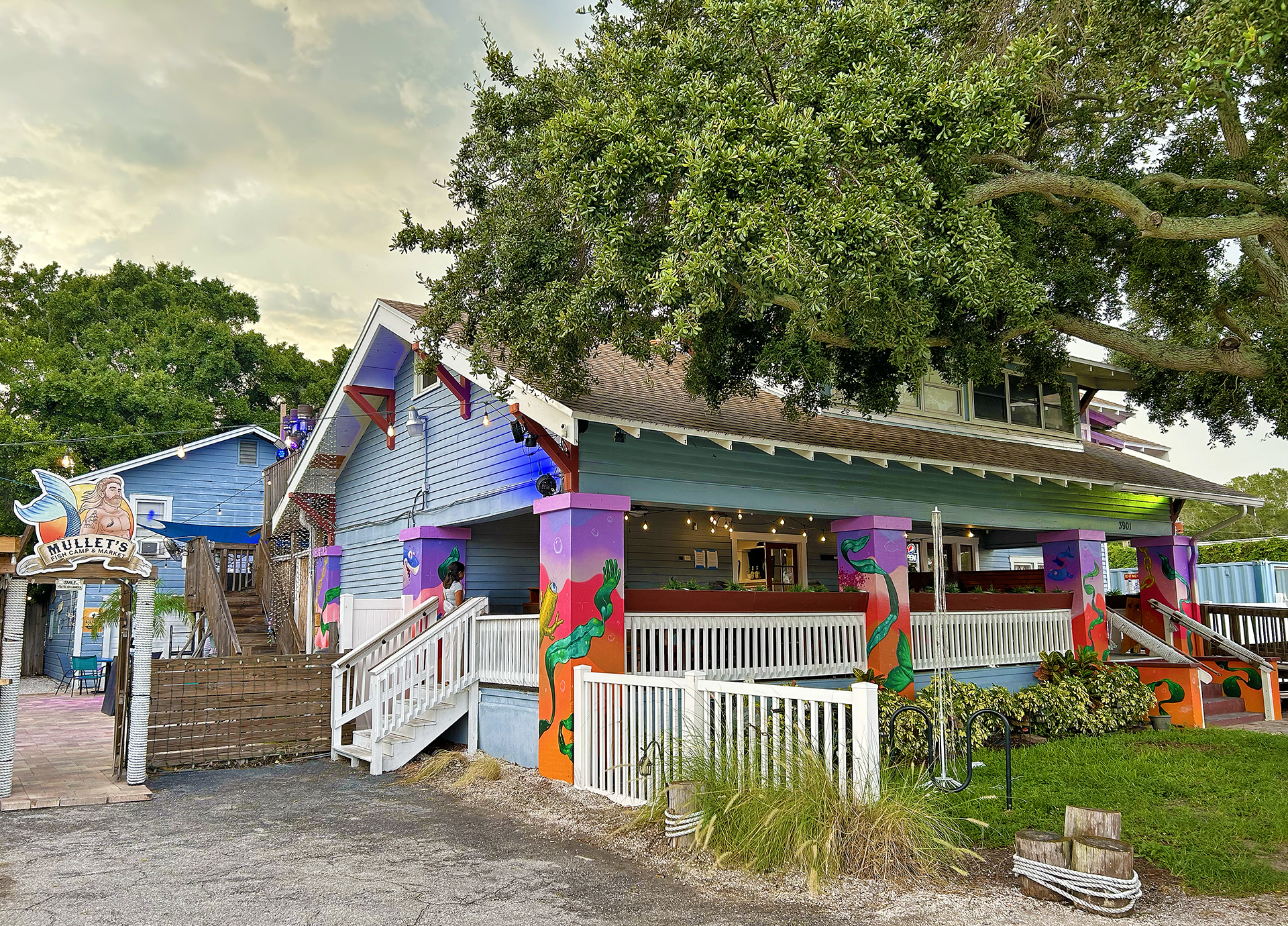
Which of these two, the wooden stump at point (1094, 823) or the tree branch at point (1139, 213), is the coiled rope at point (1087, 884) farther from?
the tree branch at point (1139, 213)

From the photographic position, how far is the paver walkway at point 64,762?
882 centimetres

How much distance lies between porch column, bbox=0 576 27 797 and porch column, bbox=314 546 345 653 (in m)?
6.77

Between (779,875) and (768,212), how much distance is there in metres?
4.58

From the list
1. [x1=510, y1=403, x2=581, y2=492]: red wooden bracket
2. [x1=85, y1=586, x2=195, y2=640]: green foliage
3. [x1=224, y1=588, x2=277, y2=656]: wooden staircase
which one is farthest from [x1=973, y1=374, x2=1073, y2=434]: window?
[x1=85, y1=586, x2=195, y2=640]: green foliage

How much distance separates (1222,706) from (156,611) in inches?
817

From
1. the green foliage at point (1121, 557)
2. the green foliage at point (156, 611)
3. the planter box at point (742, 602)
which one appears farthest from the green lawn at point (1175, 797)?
the green foliage at point (1121, 557)

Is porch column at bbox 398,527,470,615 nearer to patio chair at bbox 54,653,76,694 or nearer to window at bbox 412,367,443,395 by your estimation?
window at bbox 412,367,443,395

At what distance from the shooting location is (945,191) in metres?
7.29

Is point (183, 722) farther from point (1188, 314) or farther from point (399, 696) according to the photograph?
point (1188, 314)

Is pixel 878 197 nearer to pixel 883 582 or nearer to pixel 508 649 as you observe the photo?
pixel 883 582

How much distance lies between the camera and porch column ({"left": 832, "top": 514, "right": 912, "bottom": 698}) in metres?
11.5

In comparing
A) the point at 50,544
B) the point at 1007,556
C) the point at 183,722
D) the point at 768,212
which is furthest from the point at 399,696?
the point at 1007,556

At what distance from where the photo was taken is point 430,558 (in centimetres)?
1272

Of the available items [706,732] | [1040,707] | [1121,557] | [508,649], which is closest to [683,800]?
[706,732]
